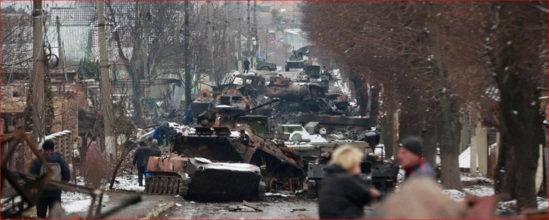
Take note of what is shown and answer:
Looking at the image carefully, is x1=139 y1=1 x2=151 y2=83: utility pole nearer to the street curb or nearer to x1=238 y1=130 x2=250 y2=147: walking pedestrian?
x1=238 y1=130 x2=250 y2=147: walking pedestrian

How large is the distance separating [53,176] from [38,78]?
540 centimetres

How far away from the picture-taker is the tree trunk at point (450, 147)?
25938 mm

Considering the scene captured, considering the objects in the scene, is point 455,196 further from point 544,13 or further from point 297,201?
point 544,13

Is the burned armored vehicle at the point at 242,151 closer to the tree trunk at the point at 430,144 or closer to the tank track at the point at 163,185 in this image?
the tank track at the point at 163,185

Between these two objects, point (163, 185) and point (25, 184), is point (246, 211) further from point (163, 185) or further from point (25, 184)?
point (25, 184)

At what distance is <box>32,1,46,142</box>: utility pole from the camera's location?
67.2 feet

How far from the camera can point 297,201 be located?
23703mm

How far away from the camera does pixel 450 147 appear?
26.5 metres

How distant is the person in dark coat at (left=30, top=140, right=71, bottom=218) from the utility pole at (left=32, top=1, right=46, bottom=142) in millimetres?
4817

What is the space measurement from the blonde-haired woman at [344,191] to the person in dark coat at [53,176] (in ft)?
21.2

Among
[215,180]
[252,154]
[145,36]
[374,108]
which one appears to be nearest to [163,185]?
[215,180]

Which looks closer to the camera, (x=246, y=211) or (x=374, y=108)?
(x=246, y=211)

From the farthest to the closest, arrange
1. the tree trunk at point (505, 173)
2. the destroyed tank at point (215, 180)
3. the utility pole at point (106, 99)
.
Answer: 1. the utility pole at point (106, 99)
2. the destroyed tank at point (215, 180)
3. the tree trunk at point (505, 173)

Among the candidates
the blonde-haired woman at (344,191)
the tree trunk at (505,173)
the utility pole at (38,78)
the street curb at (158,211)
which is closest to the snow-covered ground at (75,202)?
the street curb at (158,211)
